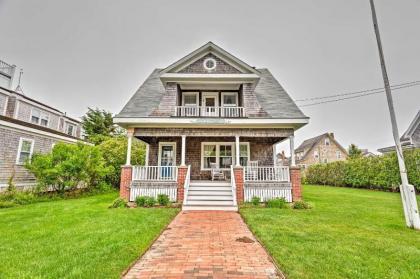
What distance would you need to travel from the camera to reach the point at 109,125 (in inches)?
1102

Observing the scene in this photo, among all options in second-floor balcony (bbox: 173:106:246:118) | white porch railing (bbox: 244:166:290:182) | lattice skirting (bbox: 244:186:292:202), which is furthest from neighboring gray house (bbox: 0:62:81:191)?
lattice skirting (bbox: 244:186:292:202)

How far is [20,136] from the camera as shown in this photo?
40.8ft

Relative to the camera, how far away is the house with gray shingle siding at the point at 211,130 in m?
9.49

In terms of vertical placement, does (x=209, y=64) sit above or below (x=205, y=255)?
above

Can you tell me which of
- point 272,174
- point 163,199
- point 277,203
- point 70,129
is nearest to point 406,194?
point 277,203

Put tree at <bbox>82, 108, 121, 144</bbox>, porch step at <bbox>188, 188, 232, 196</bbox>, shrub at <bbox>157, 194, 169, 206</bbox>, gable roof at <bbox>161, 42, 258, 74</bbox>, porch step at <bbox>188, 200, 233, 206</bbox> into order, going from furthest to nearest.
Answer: tree at <bbox>82, 108, 121, 144</bbox> < gable roof at <bbox>161, 42, 258, 74</bbox> < porch step at <bbox>188, 188, 232, 196</bbox> < shrub at <bbox>157, 194, 169, 206</bbox> < porch step at <bbox>188, 200, 233, 206</bbox>

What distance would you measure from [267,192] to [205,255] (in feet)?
20.6

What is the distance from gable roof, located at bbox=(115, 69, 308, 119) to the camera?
35.3ft

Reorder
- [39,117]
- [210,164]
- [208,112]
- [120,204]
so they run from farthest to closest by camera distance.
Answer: [39,117]
[210,164]
[208,112]
[120,204]

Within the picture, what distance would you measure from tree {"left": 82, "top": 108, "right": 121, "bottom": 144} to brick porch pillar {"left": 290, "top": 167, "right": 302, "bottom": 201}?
23177 millimetres

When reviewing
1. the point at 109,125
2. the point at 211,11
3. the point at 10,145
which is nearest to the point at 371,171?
the point at 211,11

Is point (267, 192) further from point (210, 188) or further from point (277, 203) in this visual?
point (210, 188)

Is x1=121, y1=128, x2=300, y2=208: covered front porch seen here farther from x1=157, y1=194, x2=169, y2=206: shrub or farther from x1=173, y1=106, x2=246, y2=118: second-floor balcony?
x1=173, y1=106, x2=246, y2=118: second-floor balcony

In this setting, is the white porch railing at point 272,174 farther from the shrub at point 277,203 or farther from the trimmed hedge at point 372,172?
the trimmed hedge at point 372,172
